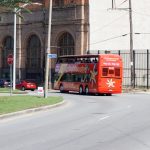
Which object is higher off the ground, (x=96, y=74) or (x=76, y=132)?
(x=96, y=74)

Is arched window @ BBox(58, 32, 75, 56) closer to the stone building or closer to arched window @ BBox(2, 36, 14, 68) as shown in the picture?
the stone building

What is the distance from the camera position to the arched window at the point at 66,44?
244 feet

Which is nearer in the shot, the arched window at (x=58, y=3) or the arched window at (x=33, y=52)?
the arched window at (x=58, y=3)

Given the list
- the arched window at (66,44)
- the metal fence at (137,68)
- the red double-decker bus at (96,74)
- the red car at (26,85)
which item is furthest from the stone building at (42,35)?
the red double-decker bus at (96,74)

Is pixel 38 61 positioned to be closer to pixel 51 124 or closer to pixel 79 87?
pixel 79 87

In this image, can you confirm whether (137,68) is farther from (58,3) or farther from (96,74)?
(96,74)

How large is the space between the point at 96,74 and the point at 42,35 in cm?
2590

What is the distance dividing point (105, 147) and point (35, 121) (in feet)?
27.3

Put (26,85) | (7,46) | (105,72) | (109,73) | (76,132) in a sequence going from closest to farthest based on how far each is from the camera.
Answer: (76,132)
(105,72)
(109,73)
(26,85)
(7,46)

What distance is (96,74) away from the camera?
52094 mm

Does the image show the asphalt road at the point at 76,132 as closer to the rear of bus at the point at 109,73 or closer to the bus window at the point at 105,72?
the rear of bus at the point at 109,73

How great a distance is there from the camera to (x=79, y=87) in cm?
5550

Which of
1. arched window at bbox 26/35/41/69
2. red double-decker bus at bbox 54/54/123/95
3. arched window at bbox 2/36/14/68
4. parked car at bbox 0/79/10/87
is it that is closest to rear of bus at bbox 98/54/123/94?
red double-decker bus at bbox 54/54/123/95

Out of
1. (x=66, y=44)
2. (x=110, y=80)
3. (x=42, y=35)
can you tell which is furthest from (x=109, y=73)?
(x=42, y=35)
